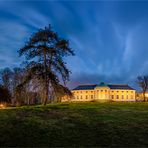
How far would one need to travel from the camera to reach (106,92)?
5443 inches

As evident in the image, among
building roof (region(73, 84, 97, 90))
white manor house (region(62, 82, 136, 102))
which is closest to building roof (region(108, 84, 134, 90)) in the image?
white manor house (region(62, 82, 136, 102))

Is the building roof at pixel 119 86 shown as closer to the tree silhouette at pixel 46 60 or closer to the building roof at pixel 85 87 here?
the building roof at pixel 85 87

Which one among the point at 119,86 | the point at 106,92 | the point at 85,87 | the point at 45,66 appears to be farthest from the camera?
the point at 85,87

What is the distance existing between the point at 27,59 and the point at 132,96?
379 feet

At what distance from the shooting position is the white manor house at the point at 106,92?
138 m

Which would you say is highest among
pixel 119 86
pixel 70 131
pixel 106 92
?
pixel 119 86

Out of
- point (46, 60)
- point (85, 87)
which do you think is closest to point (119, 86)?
point (85, 87)

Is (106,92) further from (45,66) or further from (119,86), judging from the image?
(45,66)

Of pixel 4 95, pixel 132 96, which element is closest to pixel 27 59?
pixel 4 95

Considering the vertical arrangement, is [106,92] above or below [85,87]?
below

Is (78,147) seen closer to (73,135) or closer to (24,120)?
(73,135)

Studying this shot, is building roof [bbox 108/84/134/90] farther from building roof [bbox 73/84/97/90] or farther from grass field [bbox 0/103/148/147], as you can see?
grass field [bbox 0/103/148/147]

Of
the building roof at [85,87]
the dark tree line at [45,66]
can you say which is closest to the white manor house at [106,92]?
the building roof at [85,87]

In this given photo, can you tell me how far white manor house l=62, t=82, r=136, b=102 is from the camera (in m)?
138
